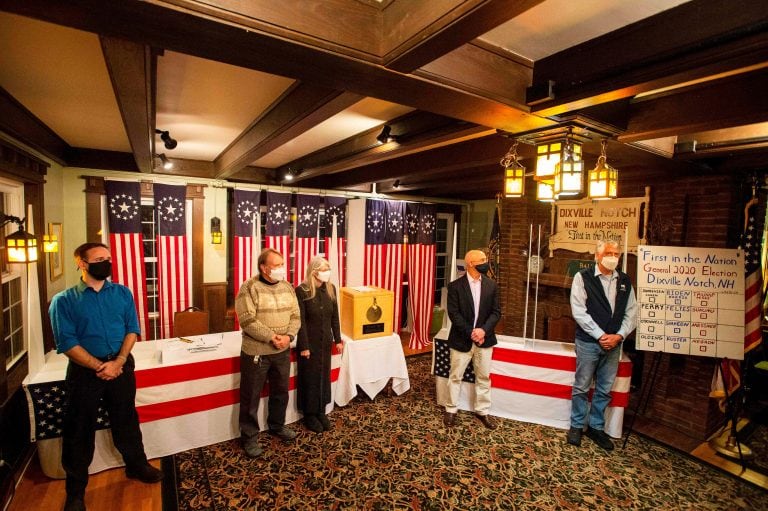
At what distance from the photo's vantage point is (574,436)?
3.41 meters

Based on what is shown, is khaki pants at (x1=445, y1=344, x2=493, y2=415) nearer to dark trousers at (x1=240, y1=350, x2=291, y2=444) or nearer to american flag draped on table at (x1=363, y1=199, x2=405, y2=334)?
dark trousers at (x1=240, y1=350, x2=291, y2=444)

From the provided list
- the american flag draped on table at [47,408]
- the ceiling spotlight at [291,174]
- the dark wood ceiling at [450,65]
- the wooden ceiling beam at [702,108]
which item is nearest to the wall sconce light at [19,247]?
the dark wood ceiling at [450,65]

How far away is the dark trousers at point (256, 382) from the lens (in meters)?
3.06

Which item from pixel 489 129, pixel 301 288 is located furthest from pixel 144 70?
pixel 301 288

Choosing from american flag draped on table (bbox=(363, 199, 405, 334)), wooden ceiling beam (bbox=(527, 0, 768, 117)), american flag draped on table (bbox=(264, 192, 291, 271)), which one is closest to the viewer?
wooden ceiling beam (bbox=(527, 0, 768, 117))

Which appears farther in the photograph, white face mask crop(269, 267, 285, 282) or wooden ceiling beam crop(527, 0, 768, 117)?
white face mask crop(269, 267, 285, 282)

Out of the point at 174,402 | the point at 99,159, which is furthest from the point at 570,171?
the point at 99,159

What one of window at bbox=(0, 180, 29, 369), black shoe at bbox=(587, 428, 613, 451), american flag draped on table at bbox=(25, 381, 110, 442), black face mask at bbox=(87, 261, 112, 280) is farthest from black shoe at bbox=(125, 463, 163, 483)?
black shoe at bbox=(587, 428, 613, 451)

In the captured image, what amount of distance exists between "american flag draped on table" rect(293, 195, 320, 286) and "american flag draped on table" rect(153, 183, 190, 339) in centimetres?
148

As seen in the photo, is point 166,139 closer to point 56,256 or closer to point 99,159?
point 99,159

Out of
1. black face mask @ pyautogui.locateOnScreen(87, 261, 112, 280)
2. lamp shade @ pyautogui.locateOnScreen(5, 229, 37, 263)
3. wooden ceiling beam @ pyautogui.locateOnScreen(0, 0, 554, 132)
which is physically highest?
wooden ceiling beam @ pyautogui.locateOnScreen(0, 0, 554, 132)

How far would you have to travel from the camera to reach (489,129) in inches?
94.6

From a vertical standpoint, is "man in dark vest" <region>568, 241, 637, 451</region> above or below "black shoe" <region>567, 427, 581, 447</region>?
above

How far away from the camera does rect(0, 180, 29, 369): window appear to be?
3174 millimetres
